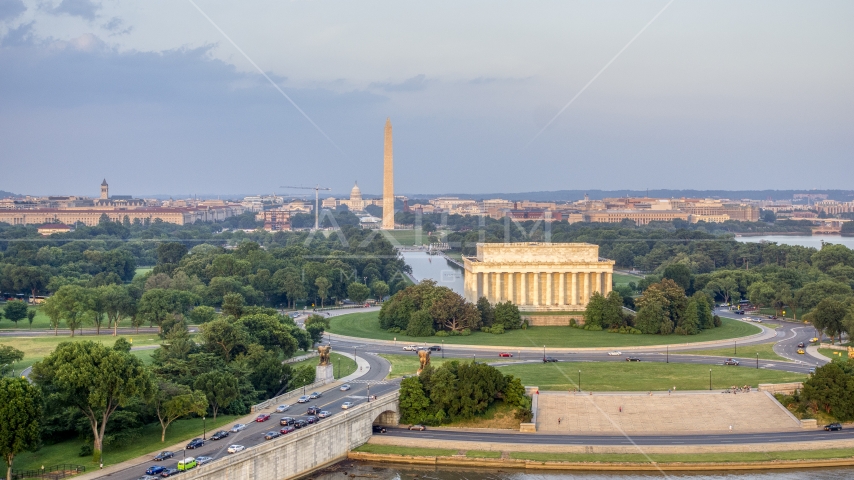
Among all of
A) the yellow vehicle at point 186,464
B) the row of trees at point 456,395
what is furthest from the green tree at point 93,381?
the row of trees at point 456,395

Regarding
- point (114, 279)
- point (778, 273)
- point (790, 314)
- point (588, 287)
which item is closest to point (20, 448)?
point (588, 287)

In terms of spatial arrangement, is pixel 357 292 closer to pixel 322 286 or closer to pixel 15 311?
pixel 322 286

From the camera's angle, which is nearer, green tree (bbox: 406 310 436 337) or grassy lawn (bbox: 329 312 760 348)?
grassy lawn (bbox: 329 312 760 348)

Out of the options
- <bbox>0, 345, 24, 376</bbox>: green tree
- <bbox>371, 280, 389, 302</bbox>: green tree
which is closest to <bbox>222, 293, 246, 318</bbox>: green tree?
<bbox>0, 345, 24, 376</bbox>: green tree

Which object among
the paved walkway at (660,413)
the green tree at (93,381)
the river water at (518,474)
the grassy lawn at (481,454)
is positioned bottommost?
the river water at (518,474)

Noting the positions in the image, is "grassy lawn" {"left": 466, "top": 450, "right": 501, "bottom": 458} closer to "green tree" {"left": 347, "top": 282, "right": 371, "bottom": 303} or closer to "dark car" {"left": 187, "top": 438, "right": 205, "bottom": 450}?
"dark car" {"left": 187, "top": 438, "right": 205, "bottom": 450}

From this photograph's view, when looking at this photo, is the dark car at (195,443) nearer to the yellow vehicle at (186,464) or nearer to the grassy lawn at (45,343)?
the yellow vehicle at (186,464)

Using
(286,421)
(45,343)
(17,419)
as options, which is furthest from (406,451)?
(45,343)
